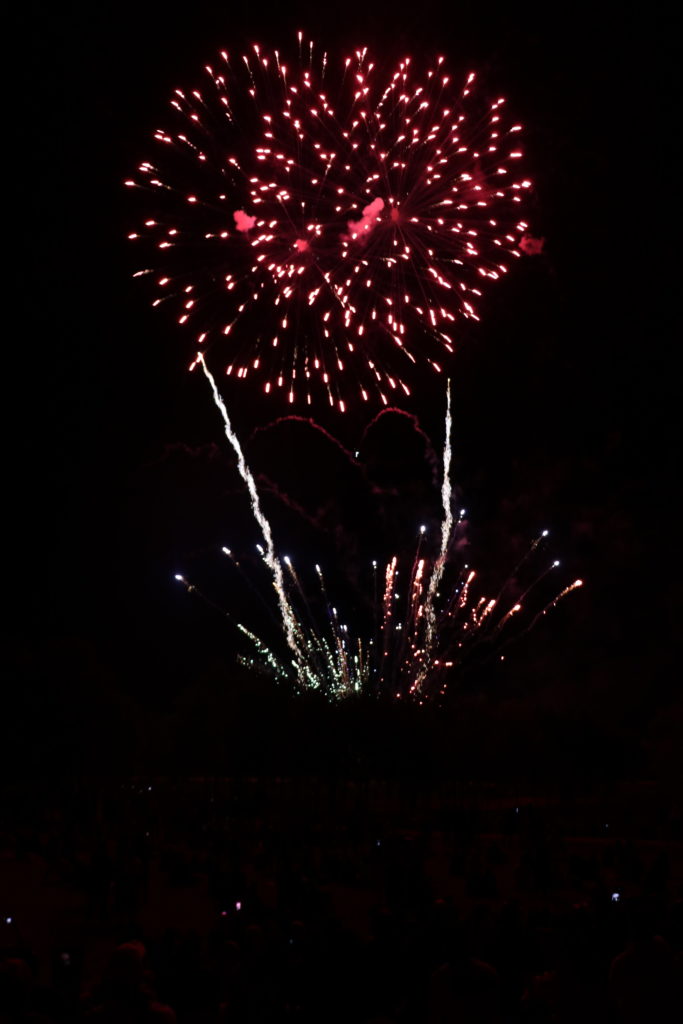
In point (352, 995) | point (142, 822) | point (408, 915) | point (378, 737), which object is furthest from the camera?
point (378, 737)

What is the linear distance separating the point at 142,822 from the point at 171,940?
29.5ft

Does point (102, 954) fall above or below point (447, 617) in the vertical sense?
below

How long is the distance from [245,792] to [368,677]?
854cm

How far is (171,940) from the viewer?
19.8 ft

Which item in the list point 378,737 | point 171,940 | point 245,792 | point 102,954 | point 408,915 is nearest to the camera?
point 171,940

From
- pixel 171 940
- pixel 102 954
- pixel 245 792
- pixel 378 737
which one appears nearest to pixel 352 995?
pixel 171 940

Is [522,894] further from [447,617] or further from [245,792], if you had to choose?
[447,617]

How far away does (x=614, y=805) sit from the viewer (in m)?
17.2

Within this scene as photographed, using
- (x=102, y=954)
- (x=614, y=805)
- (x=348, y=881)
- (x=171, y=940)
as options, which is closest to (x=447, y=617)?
(x=614, y=805)

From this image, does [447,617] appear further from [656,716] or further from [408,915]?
[408,915]

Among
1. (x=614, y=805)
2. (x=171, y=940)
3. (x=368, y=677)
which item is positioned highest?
(x=368, y=677)

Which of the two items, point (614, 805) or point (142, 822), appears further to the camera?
point (614, 805)

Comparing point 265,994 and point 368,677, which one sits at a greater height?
point 368,677

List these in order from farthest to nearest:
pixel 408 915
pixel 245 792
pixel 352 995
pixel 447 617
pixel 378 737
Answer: pixel 378 737, pixel 447 617, pixel 245 792, pixel 408 915, pixel 352 995
